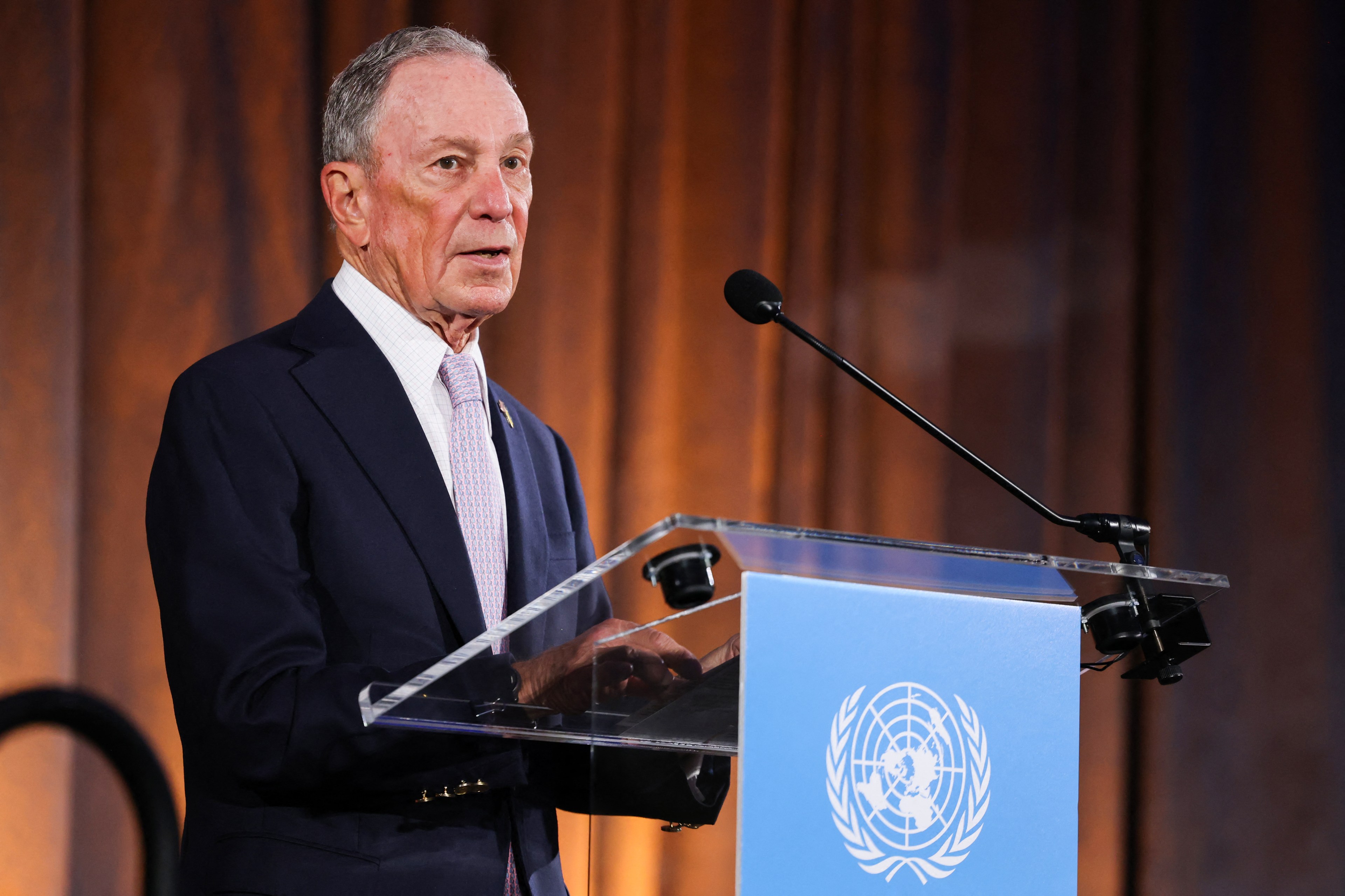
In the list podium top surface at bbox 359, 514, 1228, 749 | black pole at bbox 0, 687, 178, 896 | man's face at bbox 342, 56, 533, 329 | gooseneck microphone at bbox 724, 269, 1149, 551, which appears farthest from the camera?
man's face at bbox 342, 56, 533, 329

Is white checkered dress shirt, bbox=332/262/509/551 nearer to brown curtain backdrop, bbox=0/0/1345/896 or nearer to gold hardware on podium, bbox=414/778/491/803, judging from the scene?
gold hardware on podium, bbox=414/778/491/803

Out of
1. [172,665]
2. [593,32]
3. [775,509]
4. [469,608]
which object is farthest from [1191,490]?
[172,665]

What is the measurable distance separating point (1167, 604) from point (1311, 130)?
254 cm

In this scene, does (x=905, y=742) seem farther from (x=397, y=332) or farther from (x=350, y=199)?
(x=350, y=199)

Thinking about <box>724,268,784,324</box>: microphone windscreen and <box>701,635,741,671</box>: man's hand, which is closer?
<box>701,635,741,671</box>: man's hand

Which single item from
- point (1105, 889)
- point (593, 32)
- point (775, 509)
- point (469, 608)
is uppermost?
point (593, 32)

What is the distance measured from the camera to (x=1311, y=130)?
341 cm

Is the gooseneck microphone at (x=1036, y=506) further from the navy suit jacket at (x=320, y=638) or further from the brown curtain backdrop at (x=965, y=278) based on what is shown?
the brown curtain backdrop at (x=965, y=278)

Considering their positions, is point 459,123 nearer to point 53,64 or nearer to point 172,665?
point 172,665

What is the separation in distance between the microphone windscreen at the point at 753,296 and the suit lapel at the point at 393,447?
1.42 feet

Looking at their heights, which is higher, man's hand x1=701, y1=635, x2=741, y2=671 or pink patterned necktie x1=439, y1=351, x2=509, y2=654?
pink patterned necktie x1=439, y1=351, x2=509, y2=654

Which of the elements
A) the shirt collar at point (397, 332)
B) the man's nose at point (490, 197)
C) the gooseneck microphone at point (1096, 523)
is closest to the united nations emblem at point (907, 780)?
the gooseneck microphone at point (1096, 523)

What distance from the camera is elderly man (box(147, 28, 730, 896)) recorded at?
1337 mm

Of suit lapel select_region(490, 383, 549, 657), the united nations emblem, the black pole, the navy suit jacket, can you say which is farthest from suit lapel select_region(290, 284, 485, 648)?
the black pole
